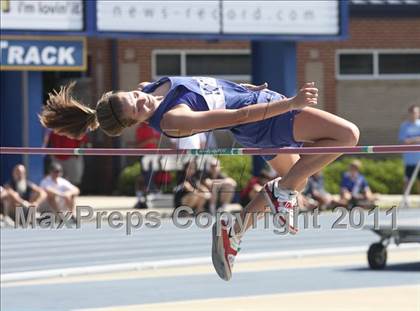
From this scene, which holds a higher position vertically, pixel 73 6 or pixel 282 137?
pixel 73 6

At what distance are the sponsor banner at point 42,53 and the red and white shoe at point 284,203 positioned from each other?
12.2 meters

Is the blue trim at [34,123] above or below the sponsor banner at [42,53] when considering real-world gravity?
below

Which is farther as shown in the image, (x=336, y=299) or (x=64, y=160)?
(x=64, y=160)

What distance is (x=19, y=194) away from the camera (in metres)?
18.5

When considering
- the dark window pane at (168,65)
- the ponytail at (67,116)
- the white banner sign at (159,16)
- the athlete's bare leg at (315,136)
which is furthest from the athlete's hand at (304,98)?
the dark window pane at (168,65)

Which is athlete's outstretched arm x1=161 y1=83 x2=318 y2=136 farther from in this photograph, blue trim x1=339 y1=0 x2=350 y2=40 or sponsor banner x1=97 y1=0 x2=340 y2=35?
blue trim x1=339 y1=0 x2=350 y2=40

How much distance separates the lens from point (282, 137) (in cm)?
780

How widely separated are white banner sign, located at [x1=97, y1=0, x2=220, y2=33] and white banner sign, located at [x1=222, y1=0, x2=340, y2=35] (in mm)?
306

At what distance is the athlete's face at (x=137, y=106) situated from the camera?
24.9ft

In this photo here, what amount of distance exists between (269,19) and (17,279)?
29.7ft

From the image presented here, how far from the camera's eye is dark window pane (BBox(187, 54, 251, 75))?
27.2 meters

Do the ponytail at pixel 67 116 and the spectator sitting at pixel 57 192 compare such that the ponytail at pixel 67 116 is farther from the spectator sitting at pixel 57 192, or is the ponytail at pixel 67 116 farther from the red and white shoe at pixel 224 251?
the spectator sitting at pixel 57 192

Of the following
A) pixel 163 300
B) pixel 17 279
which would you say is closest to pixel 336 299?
pixel 163 300

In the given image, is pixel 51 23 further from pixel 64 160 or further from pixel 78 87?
pixel 78 87
